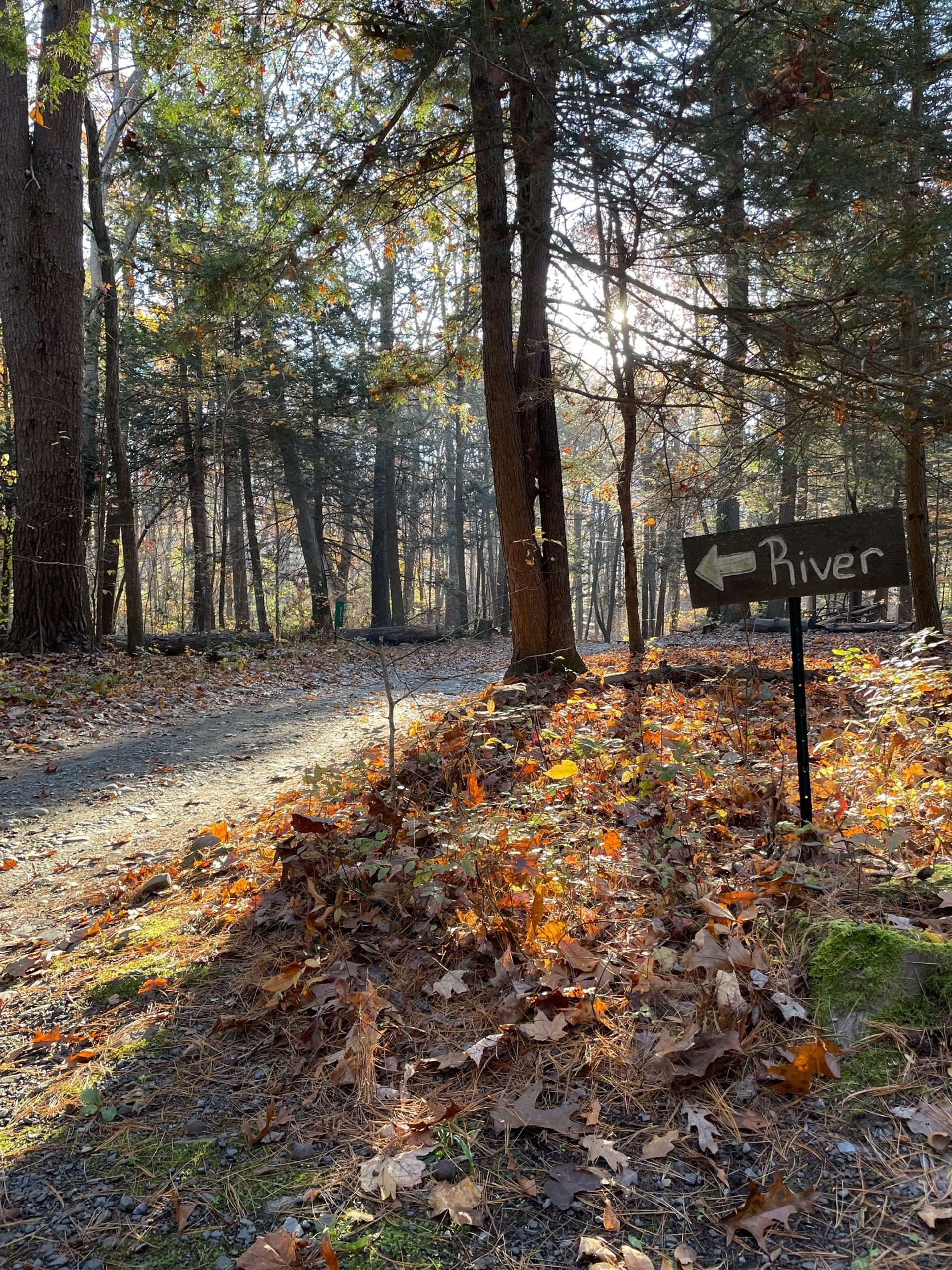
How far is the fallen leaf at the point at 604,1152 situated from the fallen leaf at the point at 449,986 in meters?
0.78

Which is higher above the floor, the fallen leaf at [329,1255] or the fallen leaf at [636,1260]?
the fallen leaf at [329,1255]

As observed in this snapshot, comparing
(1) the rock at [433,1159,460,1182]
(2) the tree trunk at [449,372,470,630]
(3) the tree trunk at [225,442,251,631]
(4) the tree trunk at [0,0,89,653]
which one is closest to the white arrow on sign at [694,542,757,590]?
(1) the rock at [433,1159,460,1182]

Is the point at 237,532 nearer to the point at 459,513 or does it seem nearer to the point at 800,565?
the point at 459,513

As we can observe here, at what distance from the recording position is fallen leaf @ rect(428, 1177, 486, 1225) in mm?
1847

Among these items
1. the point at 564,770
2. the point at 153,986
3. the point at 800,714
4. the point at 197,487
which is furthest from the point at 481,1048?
the point at 197,487

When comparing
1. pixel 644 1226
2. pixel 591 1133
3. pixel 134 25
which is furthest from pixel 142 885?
pixel 134 25

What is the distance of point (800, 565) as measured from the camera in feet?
10.7

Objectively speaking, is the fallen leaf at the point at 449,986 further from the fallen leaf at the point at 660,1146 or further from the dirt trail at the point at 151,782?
the dirt trail at the point at 151,782

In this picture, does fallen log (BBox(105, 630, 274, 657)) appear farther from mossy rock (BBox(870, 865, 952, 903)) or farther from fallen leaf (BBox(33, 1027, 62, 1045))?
mossy rock (BBox(870, 865, 952, 903))

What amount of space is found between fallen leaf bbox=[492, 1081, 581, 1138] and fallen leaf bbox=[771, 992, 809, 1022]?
0.74 meters

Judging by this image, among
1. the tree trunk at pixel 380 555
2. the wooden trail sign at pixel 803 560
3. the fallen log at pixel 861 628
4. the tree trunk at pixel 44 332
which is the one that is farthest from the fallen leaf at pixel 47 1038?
the tree trunk at pixel 380 555

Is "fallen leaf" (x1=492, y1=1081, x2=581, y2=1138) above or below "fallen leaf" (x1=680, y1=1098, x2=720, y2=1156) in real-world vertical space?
below

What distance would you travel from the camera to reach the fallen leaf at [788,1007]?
2348 mm

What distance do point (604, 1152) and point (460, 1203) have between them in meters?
0.42
